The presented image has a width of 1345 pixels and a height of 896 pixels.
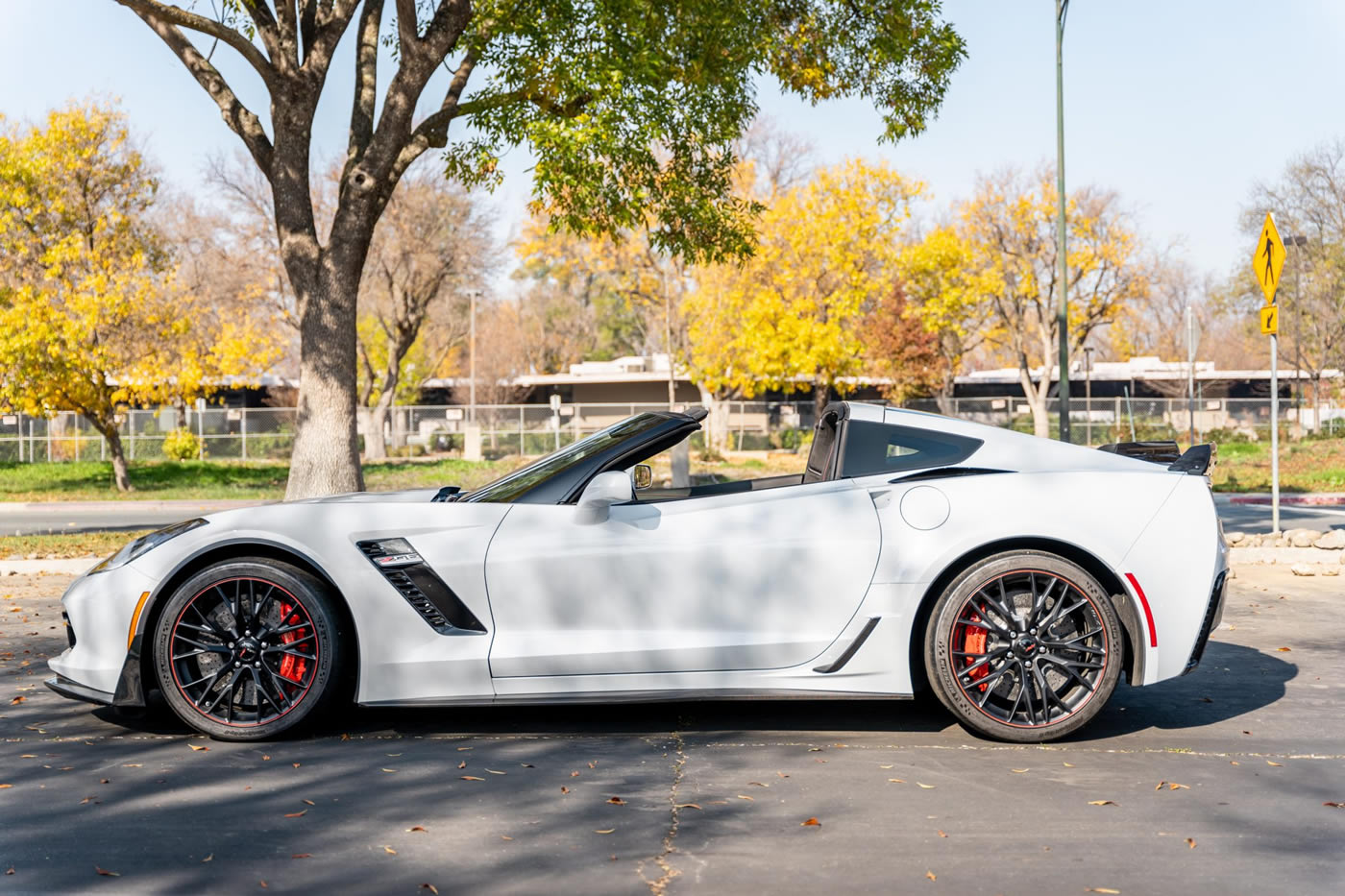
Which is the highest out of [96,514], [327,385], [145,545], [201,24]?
[201,24]

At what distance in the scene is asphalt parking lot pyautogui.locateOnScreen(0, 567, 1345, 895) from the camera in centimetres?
355

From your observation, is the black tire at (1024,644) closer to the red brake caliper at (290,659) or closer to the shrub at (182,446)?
the red brake caliper at (290,659)

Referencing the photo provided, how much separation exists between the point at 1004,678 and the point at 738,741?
115 cm

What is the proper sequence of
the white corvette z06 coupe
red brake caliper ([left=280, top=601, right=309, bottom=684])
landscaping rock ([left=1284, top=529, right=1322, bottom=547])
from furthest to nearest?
1. landscaping rock ([left=1284, top=529, right=1322, bottom=547])
2. red brake caliper ([left=280, top=601, right=309, bottom=684])
3. the white corvette z06 coupe

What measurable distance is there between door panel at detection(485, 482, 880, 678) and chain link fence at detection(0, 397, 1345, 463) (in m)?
33.9

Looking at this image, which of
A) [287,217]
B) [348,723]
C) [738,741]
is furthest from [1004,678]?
[287,217]

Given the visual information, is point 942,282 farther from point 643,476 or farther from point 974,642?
point 974,642

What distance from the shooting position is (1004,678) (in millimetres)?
5023

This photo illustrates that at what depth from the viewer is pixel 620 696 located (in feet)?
16.1

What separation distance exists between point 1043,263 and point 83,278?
95.9 feet

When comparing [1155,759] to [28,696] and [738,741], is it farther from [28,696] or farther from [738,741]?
[28,696]

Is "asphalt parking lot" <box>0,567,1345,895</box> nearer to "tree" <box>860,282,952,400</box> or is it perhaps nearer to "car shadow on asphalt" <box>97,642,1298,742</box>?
"car shadow on asphalt" <box>97,642,1298,742</box>

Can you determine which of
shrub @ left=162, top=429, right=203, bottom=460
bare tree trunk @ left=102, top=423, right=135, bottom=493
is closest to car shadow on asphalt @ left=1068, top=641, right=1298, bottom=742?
bare tree trunk @ left=102, top=423, right=135, bottom=493

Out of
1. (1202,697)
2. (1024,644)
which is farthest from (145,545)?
(1202,697)
